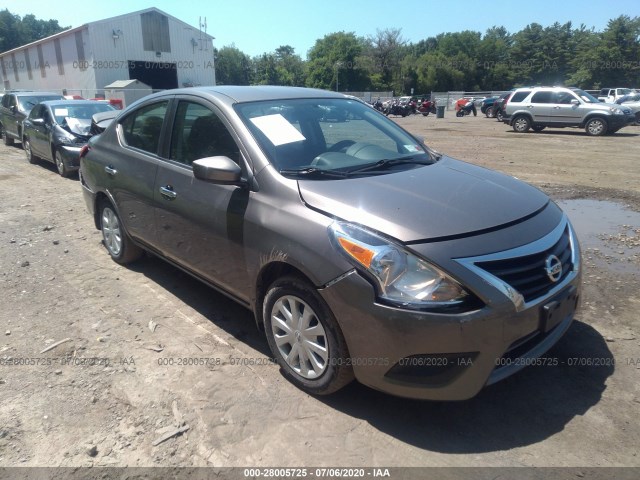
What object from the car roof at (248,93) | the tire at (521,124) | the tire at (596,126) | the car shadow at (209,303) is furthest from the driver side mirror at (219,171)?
the tire at (521,124)

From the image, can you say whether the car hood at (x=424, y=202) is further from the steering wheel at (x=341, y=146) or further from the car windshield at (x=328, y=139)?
the steering wheel at (x=341, y=146)

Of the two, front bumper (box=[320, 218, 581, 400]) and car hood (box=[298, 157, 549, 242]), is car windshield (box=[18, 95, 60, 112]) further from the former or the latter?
front bumper (box=[320, 218, 581, 400])

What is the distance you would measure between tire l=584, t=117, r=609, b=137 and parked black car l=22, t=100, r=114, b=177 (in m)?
16.8

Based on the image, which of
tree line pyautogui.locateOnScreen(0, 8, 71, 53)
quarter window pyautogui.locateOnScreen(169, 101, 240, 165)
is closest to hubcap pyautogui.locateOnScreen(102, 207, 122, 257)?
quarter window pyautogui.locateOnScreen(169, 101, 240, 165)

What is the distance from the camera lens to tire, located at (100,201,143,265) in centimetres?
479

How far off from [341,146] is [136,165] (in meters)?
1.91

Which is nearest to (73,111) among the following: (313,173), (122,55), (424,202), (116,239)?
(116,239)

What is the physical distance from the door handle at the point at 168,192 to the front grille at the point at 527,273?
7.82 feet

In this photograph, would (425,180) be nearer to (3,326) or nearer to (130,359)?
(130,359)

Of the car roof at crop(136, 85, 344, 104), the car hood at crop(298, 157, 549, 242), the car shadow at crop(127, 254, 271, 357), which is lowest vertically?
the car shadow at crop(127, 254, 271, 357)

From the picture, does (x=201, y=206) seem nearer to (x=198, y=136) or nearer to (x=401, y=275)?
(x=198, y=136)

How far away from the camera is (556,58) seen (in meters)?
83.8

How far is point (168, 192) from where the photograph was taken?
3.74 meters

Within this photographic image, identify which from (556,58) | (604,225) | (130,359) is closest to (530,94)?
(604,225)
